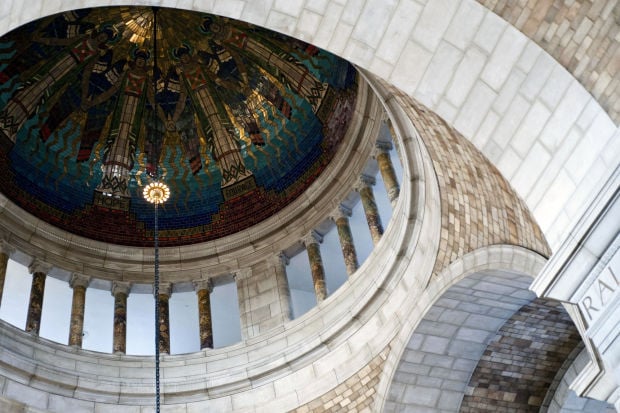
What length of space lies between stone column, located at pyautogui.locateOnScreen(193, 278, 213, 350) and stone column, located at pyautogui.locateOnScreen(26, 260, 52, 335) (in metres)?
2.46

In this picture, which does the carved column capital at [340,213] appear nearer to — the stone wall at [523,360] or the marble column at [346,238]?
the marble column at [346,238]

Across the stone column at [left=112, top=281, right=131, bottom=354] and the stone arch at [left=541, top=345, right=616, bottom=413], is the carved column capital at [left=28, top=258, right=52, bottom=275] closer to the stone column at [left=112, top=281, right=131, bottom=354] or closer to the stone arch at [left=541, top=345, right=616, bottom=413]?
the stone column at [left=112, top=281, right=131, bottom=354]

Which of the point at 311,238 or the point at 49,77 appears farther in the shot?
the point at 49,77

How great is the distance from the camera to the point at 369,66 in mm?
6141

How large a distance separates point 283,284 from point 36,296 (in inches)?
152

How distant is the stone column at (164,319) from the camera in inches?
513

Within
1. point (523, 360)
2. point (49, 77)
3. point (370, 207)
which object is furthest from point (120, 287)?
point (523, 360)

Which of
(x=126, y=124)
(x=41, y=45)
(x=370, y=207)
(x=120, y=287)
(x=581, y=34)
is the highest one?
(x=41, y=45)

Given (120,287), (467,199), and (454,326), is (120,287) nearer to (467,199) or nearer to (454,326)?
(454,326)

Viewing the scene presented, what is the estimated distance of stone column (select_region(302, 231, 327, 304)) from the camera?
1281 cm

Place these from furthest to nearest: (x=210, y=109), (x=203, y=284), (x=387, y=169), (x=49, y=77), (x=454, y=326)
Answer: (x=210, y=109) < (x=49, y=77) < (x=203, y=284) < (x=387, y=169) < (x=454, y=326)

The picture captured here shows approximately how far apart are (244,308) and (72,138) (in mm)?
4597

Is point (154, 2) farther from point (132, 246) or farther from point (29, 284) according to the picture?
point (29, 284)

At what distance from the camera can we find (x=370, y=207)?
42.4ft
